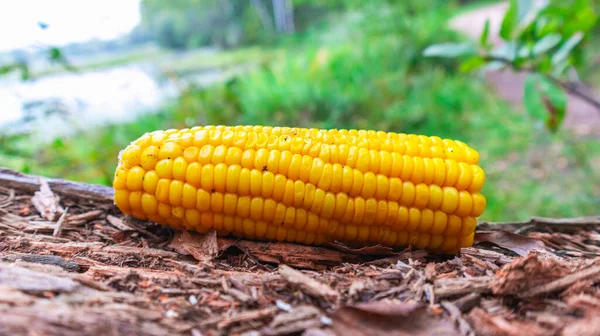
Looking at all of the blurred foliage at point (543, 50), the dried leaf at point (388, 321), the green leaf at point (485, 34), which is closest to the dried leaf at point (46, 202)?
the dried leaf at point (388, 321)

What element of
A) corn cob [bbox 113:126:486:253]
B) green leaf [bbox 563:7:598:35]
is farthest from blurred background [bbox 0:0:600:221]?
corn cob [bbox 113:126:486:253]

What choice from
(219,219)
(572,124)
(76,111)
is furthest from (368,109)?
(219,219)

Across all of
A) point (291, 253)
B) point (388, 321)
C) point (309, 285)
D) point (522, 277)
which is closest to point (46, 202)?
point (291, 253)

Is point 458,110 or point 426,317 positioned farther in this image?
point 458,110

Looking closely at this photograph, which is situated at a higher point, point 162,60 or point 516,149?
point 162,60

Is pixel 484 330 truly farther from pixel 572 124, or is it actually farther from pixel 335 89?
pixel 572 124

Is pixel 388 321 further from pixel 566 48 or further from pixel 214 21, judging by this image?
pixel 214 21

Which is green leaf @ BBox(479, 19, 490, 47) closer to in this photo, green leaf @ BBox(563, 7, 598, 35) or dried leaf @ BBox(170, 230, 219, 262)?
green leaf @ BBox(563, 7, 598, 35)

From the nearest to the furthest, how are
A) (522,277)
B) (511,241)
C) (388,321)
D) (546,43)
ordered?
1. (388,321)
2. (522,277)
3. (511,241)
4. (546,43)
